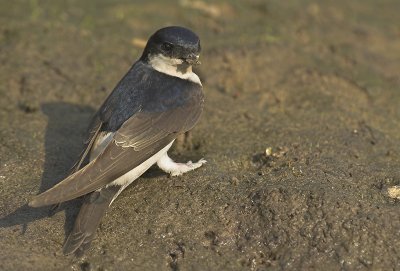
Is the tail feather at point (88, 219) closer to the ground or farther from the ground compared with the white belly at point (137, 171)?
closer to the ground

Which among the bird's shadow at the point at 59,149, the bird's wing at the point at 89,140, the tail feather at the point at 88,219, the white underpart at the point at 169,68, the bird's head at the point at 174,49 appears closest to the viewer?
the tail feather at the point at 88,219

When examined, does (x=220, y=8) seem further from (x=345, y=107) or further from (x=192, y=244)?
(x=192, y=244)

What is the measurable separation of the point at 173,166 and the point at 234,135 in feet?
2.13

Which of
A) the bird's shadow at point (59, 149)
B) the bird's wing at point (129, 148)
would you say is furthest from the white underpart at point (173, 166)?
the bird's shadow at point (59, 149)

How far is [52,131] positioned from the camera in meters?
4.39

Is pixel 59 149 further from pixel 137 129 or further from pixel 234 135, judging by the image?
pixel 234 135

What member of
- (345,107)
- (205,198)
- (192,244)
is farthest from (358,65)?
(192,244)

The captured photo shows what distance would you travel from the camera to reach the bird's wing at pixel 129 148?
326 centimetres

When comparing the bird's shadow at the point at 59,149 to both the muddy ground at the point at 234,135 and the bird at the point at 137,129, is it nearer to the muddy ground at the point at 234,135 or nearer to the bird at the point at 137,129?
the muddy ground at the point at 234,135

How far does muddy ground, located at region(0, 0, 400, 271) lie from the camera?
3277 mm

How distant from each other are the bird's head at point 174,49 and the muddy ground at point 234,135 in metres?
0.54

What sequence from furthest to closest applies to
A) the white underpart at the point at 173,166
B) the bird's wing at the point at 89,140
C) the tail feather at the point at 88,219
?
the white underpart at the point at 173,166 < the bird's wing at the point at 89,140 < the tail feather at the point at 88,219

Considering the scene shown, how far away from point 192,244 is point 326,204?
729 mm

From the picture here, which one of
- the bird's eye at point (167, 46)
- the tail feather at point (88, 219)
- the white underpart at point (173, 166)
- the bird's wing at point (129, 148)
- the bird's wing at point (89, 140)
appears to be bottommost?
the tail feather at point (88, 219)
